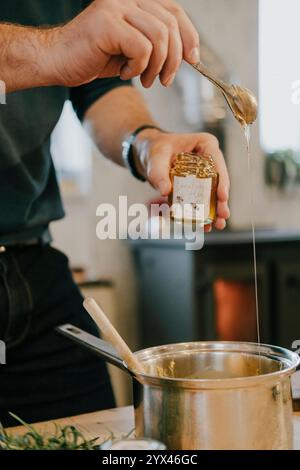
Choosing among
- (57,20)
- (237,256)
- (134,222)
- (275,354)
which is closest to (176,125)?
(134,222)

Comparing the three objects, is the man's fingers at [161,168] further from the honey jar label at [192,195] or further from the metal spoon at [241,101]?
the metal spoon at [241,101]

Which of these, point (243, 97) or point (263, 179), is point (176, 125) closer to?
point (263, 179)

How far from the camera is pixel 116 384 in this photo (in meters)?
3.50

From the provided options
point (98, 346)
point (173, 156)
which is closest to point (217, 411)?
point (98, 346)

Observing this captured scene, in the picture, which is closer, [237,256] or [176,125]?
[237,256]

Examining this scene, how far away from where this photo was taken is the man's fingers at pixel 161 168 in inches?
46.9

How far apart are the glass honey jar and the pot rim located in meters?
0.29

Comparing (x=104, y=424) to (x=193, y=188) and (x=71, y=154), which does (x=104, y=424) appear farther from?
(x=71, y=154)

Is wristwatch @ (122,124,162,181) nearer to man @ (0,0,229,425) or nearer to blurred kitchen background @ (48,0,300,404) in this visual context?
man @ (0,0,229,425)

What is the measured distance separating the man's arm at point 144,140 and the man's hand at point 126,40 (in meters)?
0.20

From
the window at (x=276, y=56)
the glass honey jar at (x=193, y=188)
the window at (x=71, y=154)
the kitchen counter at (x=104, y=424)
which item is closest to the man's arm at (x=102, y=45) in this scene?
the glass honey jar at (x=193, y=188)

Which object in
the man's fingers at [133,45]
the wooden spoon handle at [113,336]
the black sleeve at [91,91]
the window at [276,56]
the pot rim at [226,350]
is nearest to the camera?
the pot rim at [226,350]

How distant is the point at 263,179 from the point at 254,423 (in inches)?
138

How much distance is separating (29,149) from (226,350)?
0.68 metres
